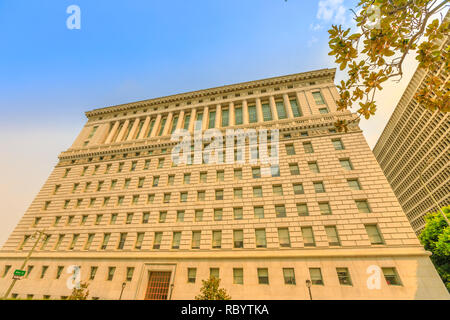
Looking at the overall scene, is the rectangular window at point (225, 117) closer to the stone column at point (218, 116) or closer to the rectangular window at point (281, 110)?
the stone column at point (218, 116)

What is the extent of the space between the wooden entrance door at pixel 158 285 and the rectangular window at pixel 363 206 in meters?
23.0

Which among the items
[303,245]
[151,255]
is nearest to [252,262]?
[303,245]

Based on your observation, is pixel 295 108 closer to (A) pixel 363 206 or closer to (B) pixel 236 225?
(A) pixel 363 206

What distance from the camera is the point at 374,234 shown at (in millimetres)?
21500

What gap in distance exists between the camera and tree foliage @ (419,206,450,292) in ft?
87.6

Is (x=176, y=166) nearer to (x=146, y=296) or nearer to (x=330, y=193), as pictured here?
(x=146, y=296)

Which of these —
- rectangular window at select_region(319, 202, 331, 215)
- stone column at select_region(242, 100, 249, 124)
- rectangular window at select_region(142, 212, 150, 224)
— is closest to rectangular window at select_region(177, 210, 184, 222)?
rectangular window at select_region(142, 212, 150, 224)

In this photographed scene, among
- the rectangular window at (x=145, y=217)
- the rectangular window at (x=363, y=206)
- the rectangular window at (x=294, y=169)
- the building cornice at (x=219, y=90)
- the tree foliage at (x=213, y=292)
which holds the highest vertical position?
the building cornice at (x=219, y=90)

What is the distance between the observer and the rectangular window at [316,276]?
65.8 ft

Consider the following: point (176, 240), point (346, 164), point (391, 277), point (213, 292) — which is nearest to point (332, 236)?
point (391, 277)

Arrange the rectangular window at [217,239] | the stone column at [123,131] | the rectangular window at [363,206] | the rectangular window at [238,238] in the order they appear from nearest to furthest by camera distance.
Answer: the rectangular window at [363,206]
the rectangular window at [238,238]
the rectangular window at [217,239]
the stone column at [123,131]

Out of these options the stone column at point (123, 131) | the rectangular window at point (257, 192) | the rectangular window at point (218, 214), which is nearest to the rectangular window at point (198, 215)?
the rectangular window at point (218, 214)

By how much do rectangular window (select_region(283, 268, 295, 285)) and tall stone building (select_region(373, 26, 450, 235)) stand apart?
56853 mm

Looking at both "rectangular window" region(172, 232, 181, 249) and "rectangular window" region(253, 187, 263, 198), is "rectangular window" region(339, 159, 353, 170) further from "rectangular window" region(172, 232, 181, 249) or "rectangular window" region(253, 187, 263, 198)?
"rectangular window" region(172, 232, 181, 249)
